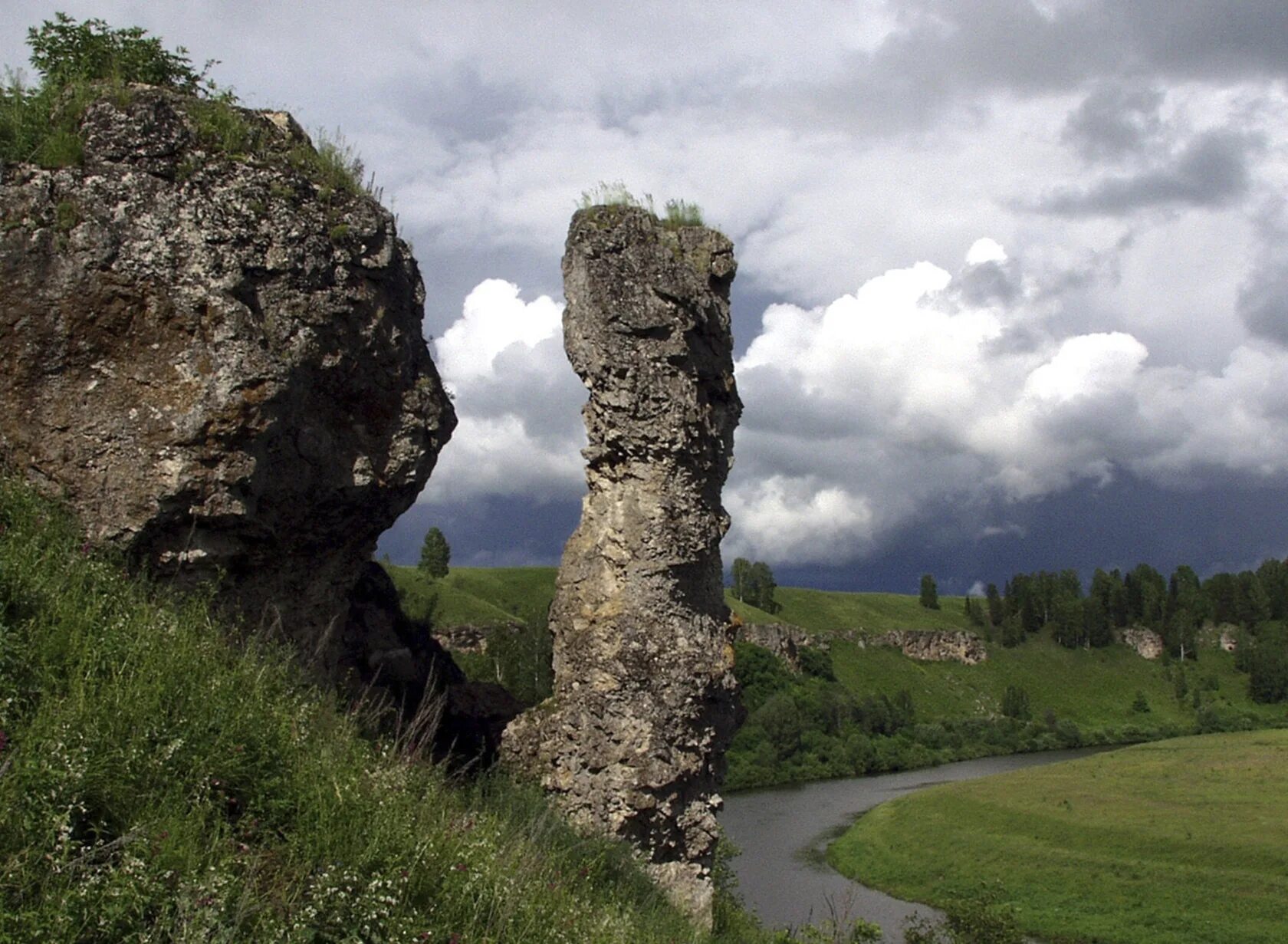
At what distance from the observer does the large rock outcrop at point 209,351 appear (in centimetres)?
926

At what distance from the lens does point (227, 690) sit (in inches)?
284

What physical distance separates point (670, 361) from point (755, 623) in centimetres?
15420

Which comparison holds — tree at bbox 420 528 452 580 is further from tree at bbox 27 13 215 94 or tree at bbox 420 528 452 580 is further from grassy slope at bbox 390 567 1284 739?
tree at bbox 27 13 215 94

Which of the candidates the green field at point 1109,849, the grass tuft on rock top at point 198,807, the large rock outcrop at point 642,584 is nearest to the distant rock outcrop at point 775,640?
the green field at point 1109,849

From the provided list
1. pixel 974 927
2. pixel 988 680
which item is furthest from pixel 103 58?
pixel 988 680

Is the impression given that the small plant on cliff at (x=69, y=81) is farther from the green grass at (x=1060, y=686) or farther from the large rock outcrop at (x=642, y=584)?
the green grass at (x=1060, y=686)

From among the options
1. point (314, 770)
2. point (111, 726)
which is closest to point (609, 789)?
point (314, 770)

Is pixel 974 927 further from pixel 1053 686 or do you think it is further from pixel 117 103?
pixel 1053 686

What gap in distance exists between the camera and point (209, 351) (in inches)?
376

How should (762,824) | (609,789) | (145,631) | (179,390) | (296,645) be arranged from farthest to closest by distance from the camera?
1. (762,824)
2. (609,789)
3. (296,645)
4. (179,390)
5. (145,631)

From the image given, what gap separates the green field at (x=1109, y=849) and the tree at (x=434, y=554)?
2843 inches

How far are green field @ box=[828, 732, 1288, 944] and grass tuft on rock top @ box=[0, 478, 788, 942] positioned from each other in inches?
1561

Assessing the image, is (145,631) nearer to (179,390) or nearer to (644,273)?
(179,390)

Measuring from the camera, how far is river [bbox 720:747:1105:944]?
46562mm
